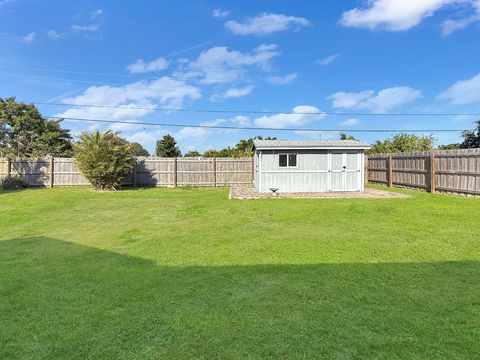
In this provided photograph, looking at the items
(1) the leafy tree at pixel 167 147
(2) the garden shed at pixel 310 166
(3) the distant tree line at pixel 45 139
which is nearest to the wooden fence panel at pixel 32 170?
(3) the distant tree line at pixel 45 139

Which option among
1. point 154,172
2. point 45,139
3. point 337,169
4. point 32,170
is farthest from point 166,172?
point 45,139

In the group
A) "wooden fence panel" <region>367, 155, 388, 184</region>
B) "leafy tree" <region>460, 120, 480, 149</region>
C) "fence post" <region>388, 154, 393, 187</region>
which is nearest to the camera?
"fence post" <region>388, 154, 393, 187</region>

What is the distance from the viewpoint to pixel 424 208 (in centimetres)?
997

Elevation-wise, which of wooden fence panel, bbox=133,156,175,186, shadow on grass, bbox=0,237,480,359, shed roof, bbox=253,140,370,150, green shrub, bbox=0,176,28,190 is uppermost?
shed roof, bbox=253,140,370,150

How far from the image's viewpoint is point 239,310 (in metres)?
3.38

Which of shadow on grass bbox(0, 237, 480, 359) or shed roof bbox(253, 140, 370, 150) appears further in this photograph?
shed roof bbox(253, 140, 370, 150)

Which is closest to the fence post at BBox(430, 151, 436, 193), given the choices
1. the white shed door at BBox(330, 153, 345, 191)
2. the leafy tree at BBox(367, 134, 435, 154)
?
the white shed door at BBox(330, 153, 345, 191)

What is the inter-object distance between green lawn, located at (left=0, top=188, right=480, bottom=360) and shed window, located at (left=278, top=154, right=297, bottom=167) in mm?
7576

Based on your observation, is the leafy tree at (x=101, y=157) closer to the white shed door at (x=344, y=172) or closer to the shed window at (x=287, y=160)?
the shed window at (x=287, y=160)

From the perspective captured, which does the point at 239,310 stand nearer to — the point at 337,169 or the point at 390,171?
the point at 337,169

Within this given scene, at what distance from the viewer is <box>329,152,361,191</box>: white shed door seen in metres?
15.7

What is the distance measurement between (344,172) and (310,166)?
164 cm

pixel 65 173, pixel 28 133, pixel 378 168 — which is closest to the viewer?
pixel 65 173

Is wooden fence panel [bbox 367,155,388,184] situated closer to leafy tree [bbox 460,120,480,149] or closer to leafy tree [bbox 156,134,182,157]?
leafy tree [bbox 460,120,480,149]
